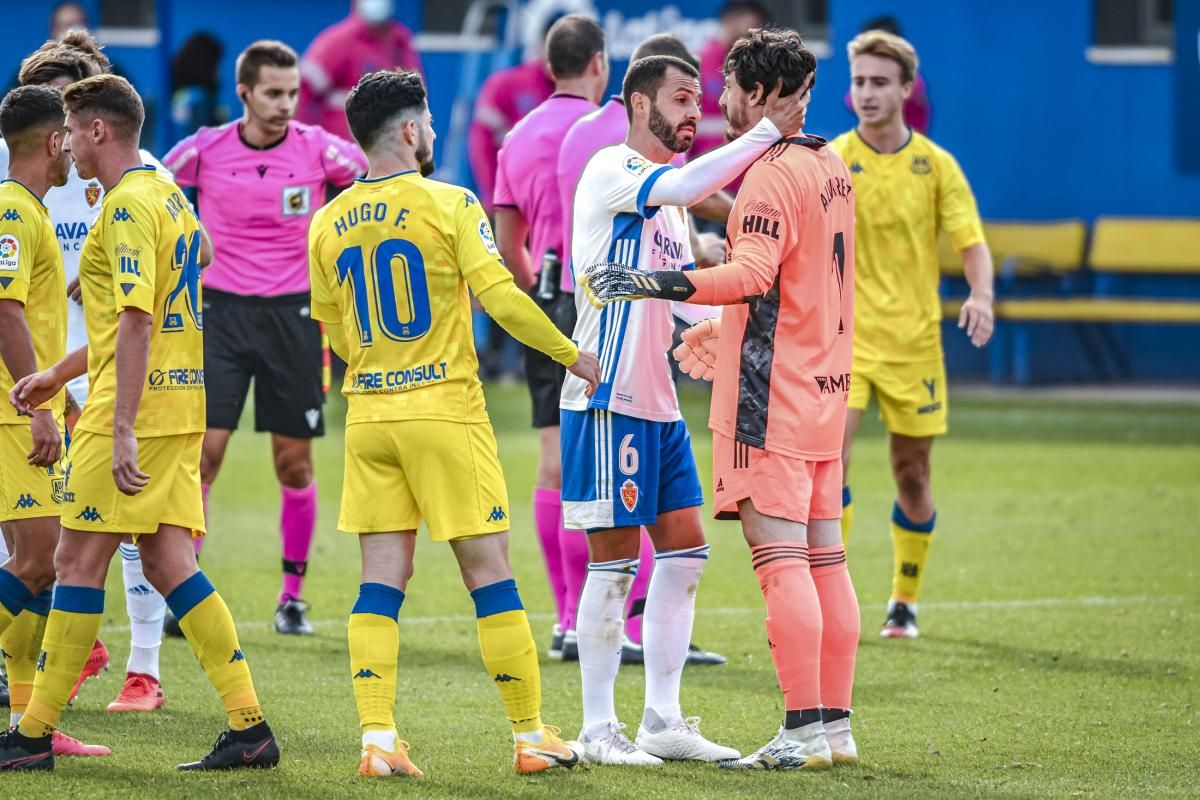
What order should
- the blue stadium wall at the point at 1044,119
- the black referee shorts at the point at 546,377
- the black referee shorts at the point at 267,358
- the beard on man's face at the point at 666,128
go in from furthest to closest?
1. the blue stadium wall at the point at 1044,119
2. the black referee shorts at the point at 267,358
3. the black referee shorts at the point at 546,377
4. the beard on man's face at the point at 666,128

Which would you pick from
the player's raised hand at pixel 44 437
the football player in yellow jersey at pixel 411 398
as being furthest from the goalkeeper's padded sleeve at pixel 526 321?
the player's raised hand at pixel 44 437

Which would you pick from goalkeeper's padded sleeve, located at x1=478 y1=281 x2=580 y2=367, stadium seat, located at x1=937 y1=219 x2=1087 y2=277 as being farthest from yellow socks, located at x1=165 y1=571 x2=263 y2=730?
stadium seat, located at x1=937 y1=219 x2=1087 y2=277

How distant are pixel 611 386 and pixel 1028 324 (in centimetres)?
1330

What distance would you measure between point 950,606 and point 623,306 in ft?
11.3

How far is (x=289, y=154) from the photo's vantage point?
326 inches

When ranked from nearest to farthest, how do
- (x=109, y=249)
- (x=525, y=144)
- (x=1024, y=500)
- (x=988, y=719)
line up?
(x=109, y=249) → (x=988, y=719) → (x=525, y=144) → (x=1024, y=500)

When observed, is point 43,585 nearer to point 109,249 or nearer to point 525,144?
point 109,249

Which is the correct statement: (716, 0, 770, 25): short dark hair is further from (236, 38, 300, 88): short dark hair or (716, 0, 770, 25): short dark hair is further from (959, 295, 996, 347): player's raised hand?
(959, 295, 996, 347): player's raised hand

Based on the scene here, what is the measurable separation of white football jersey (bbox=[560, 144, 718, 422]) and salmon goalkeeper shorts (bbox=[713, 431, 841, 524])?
0.26 metres

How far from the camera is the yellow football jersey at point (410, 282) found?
212 inches

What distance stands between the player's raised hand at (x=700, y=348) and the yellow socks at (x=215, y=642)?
1663 mm

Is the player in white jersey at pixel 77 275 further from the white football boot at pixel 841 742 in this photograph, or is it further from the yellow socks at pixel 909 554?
the yellow socks at pixel 909 554

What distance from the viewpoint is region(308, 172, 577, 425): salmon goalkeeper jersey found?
5383mm

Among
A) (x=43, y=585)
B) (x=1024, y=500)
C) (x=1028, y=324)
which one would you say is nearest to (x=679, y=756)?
(x=43, y=585)
